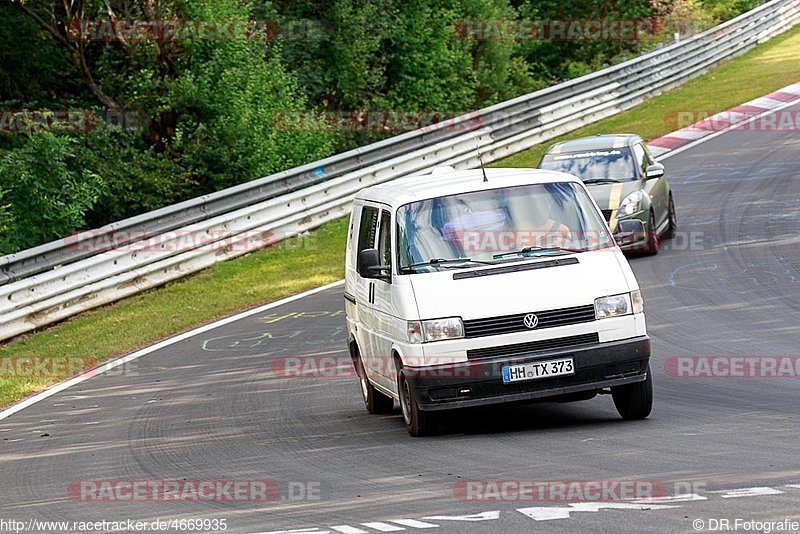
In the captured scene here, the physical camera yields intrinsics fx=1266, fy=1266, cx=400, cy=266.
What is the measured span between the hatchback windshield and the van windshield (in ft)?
29.4

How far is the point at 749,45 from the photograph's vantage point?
39.6m

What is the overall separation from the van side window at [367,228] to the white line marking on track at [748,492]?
4826mm

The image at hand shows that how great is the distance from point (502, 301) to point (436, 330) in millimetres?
536

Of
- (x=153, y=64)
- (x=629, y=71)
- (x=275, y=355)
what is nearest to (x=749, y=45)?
(x=629, y=71)

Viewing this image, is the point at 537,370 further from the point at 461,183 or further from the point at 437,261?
the point at 461,183

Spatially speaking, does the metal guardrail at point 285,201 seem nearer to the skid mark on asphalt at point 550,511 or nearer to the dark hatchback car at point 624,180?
the dark hatchback car at point 624,180

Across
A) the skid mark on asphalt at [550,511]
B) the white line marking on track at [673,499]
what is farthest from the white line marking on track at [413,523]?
the white line marking on track at [673,499]

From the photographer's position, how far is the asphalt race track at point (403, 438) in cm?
718

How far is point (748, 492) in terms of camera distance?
22.7ft

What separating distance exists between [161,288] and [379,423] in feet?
33.3

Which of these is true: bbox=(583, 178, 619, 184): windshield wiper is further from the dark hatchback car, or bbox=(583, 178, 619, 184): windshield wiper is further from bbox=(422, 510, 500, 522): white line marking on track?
bbox=(422, 510, 500, 522): white line marking on track

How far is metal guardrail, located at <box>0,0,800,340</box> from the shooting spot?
18484 millimetres

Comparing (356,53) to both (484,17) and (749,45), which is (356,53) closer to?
(484,17)

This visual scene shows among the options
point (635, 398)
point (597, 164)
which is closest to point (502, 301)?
point (635, 398)
